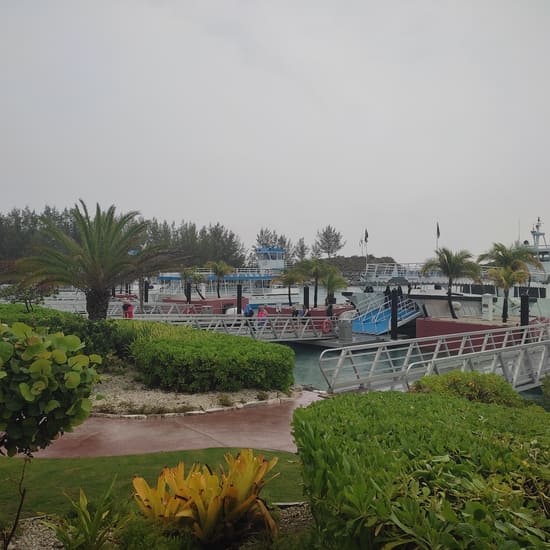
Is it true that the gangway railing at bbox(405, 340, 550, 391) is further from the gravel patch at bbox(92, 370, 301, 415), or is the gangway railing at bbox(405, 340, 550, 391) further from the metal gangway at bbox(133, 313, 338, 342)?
the metal gangway at bbox(133, 313, 338, 342)

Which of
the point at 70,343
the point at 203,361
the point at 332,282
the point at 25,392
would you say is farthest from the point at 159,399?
the point at 332,282

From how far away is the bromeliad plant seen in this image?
11.6 ft

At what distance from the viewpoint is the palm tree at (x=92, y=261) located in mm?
13383

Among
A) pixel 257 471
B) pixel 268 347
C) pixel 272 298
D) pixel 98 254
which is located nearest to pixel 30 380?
pixel 257 471

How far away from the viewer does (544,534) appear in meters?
2.08

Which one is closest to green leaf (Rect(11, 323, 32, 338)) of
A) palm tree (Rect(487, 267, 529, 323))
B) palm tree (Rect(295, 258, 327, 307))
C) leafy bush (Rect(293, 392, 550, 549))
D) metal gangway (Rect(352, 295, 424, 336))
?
leafy bush (Rect(293, 392, 550, 549))

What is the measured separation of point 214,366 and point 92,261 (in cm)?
563

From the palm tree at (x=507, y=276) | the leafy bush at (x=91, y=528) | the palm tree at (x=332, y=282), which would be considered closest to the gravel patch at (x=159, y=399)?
the leafy bush at (x=91, y=528)

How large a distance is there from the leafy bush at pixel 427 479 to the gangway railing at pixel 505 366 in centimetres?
700

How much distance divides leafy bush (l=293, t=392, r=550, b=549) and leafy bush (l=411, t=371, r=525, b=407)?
3300mm

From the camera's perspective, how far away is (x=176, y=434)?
7.18 m

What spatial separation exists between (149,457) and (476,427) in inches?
143

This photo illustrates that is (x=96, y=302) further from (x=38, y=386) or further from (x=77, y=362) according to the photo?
(x=38, y=386)

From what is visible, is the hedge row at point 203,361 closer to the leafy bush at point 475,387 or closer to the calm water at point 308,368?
the leafy bush at point 475,387
